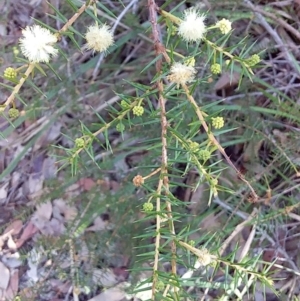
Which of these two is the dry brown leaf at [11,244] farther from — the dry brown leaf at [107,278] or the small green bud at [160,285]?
the small green bud at [160,285]

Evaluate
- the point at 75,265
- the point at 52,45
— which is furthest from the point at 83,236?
the point at 52,45

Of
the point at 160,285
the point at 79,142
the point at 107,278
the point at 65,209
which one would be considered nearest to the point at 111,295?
the point at 107,278

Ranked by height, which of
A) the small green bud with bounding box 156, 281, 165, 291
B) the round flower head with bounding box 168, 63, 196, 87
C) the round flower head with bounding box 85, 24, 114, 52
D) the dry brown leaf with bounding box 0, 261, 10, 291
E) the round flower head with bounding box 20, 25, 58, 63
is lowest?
the small green bud with bounding box 156, 281, 165, 291

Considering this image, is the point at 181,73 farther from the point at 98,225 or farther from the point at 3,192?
the point at 3,192

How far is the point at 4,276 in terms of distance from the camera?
1977 mm

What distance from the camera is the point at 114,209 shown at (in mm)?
1790

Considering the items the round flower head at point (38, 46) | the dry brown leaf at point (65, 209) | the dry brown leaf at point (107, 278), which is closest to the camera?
the round flower head at point (38, 46)

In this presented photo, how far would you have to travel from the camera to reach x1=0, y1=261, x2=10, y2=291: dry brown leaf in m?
1.96

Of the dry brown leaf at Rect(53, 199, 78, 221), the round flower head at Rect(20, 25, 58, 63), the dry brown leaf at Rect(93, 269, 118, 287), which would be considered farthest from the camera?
the dry brown leaf at Rect(53, 199, 78, 221)

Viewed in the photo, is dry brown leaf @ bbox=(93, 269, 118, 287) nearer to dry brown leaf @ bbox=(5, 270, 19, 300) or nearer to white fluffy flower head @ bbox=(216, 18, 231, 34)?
dry brown leaf @ bbox=(5, 270, 19, 300)

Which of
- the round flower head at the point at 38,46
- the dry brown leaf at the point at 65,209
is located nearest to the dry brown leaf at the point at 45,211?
the dry brown leaf at the point at 65,209

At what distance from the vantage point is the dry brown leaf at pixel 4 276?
6.44 feet

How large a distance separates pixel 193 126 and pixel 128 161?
92 cm

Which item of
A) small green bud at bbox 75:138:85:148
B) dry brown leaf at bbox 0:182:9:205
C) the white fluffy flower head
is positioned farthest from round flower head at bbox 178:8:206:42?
dry brown leaf at bbox 0:182:9:205
